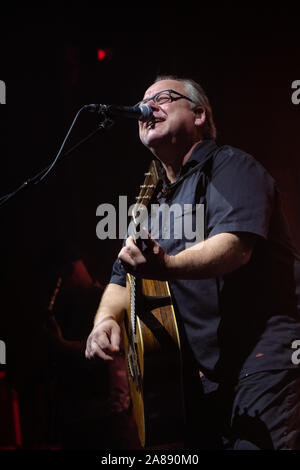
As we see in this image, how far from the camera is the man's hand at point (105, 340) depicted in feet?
6.26

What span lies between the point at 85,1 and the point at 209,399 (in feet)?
12.5

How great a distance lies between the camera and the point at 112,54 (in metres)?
4.46

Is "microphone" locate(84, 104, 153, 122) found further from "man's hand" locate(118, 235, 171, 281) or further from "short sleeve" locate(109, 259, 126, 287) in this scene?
"short sleeve" locate(109, 259, 126, 287)

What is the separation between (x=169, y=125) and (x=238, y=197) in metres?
0.80

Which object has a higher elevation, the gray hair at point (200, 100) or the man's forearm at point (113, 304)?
the gray hair at point (200, 100)

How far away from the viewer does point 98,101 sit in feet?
16.3

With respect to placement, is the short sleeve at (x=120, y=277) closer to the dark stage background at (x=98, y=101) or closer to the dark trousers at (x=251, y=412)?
the dark trousers at (x=251, y=412)

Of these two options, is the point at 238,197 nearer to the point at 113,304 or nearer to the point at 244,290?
the point at 244,290

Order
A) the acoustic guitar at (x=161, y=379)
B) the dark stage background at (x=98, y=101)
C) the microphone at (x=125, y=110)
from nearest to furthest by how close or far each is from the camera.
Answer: the acoustic guitar at (x=161, y=379), the microphone at (x=125, y=110), the dark stage background at (x=98, y=101)

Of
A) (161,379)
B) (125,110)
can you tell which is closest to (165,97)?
(125,110)

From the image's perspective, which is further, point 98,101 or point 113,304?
point 98,101

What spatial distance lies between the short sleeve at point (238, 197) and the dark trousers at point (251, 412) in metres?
0.60

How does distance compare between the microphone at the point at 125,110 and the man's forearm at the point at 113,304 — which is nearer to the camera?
the microphone at the point at 125,110

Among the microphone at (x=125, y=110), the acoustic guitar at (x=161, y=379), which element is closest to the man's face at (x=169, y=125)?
the microphone at (x=125, y=110)
